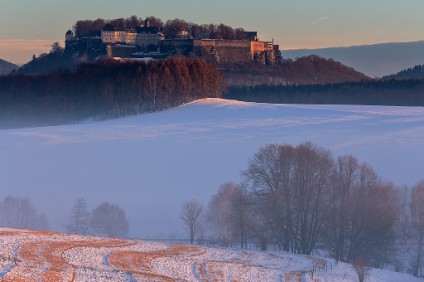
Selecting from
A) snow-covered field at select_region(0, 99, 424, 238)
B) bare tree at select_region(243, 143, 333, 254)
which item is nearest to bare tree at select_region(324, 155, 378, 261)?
bare tree at select_region(243, 143, 333, 254)

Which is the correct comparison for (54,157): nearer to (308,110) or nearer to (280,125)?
(280,125)

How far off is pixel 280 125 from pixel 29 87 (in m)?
36.1

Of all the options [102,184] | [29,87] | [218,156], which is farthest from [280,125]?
[29,87]

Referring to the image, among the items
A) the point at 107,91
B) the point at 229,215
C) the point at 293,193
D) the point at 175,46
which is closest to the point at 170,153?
the point at 229,215

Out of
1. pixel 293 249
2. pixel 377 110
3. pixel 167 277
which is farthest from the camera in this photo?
pixel 377 110

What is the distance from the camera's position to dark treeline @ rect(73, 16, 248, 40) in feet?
457

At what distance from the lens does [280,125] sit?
195 ft

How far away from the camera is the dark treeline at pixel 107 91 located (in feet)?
259

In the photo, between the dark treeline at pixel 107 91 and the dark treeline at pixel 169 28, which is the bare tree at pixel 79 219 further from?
the dark treeline at pixel 169 28

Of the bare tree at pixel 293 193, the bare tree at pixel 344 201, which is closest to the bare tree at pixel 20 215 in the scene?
the bare tree at pixel 293 193

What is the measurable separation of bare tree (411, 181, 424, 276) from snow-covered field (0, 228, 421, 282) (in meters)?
2.69

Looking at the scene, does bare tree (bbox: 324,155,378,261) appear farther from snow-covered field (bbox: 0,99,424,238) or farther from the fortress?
the fortress

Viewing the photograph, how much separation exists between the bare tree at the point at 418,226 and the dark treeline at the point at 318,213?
0.03 metres

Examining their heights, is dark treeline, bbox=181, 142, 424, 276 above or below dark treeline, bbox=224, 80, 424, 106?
below
